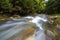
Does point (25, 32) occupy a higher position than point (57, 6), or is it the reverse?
point (25, 32)

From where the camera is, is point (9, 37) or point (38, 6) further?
point (38, 6)

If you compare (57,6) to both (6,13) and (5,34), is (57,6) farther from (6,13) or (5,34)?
(5,34)

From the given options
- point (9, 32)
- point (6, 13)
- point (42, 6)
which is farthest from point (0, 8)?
point (42, 6)

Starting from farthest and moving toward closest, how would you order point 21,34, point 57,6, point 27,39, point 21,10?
point 57,6, point 21,10, point 21,34, point 27,39

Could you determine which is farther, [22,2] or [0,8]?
[22,2]

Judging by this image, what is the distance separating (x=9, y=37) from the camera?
29.2ft

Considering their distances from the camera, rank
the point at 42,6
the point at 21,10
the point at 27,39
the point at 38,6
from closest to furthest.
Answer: the point at 27,39 < the point at 21,10 < the point at 38,6 < the point at 42,6

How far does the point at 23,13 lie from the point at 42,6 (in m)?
15.3

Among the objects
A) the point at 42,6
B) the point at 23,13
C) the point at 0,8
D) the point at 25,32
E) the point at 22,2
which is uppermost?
the point at 25,32

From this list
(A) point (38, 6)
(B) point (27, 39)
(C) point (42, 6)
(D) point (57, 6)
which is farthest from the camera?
(C) point (42, 6)

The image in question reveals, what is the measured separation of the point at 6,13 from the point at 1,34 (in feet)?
33.9

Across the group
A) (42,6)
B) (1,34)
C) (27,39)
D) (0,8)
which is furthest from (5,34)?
(42,6)

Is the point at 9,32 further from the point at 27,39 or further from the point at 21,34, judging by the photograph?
the point at 27,39

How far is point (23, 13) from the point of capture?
23953 mm
